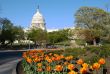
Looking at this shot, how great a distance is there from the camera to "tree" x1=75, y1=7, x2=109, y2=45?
91.6 m

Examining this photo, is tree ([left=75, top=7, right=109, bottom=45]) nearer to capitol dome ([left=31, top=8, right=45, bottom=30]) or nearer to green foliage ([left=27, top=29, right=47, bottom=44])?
green foliage ([left=27, top=29, right=47, bottom=44])

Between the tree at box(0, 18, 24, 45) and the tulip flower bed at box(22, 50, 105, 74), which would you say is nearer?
the tulip flower bed at box(22, 50, 105, 74)

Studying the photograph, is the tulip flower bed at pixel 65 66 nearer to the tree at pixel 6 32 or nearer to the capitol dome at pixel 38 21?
the tree at pixel 6 32

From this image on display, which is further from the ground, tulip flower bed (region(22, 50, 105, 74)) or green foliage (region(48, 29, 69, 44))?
green foliage (region(48, 29, 69, 44))

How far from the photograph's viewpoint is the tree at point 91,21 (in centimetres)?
9156

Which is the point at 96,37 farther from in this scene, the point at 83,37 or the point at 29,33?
the point at 29,33

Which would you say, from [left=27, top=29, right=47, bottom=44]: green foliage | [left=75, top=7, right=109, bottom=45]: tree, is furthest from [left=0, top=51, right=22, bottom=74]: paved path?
[left=27, top=29, right=47, bottom=44]: green foliage

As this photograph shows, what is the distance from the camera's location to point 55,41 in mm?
132375

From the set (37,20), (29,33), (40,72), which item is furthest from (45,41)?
(40,72)

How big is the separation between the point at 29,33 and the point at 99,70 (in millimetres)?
121336

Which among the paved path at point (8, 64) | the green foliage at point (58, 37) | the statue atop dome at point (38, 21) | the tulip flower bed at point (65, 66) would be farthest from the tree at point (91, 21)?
the tulip flower bed at point (65, 66)

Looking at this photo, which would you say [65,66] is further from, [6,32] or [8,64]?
[6,32]

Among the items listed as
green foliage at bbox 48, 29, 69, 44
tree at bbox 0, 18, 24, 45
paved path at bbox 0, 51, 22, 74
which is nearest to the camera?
paved path at bbox 0, 51, 22, 74

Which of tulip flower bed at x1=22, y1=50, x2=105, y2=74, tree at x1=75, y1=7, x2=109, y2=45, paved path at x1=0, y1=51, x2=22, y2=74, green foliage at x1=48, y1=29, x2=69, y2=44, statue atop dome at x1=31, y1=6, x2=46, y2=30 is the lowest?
paved path at x1=0, y1=51, x2=22, y2=74
